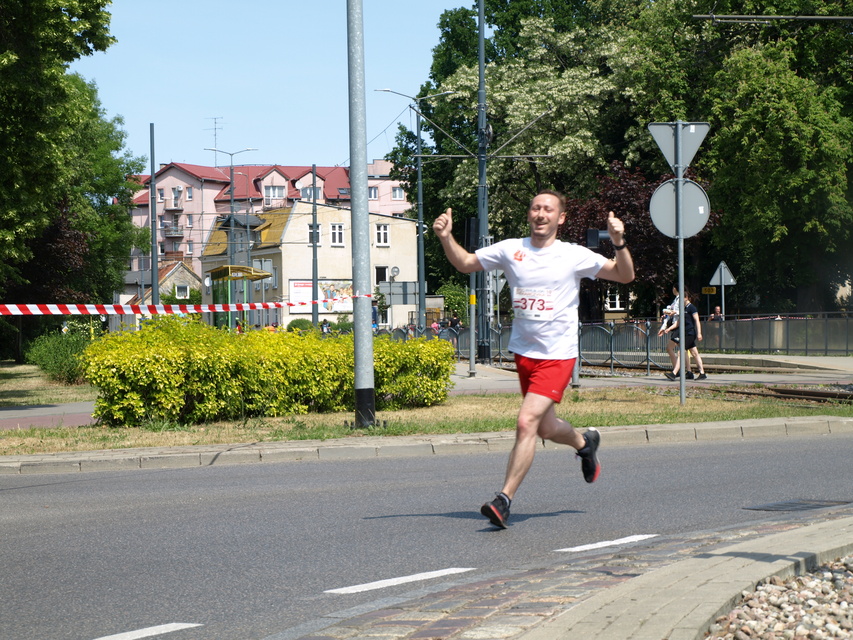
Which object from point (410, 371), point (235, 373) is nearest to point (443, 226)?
point (235, 373)

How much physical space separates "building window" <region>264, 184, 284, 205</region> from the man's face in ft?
427

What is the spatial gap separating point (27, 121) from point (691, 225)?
12.9 m

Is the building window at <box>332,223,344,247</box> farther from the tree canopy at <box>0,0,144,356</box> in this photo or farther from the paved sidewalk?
the paved sidewalk

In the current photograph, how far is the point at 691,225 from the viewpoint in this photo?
1518 centimetres

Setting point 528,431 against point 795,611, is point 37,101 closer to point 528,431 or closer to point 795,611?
point 528,431

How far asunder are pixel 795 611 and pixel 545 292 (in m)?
2.88

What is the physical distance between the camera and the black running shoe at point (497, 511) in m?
6.87

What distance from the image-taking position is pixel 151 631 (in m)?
4.77

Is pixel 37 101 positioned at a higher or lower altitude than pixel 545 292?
higher

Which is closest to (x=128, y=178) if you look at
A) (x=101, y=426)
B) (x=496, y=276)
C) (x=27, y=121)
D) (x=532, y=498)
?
(x=496, y=276)

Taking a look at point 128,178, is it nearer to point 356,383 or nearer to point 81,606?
point 356,383

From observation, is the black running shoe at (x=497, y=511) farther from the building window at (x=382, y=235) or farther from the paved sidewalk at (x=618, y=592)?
the building window at (x=382, y=235)

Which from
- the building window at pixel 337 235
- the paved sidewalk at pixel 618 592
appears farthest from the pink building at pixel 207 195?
the paved sidewalk at pixel 618 592

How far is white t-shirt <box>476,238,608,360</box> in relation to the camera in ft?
22.7
